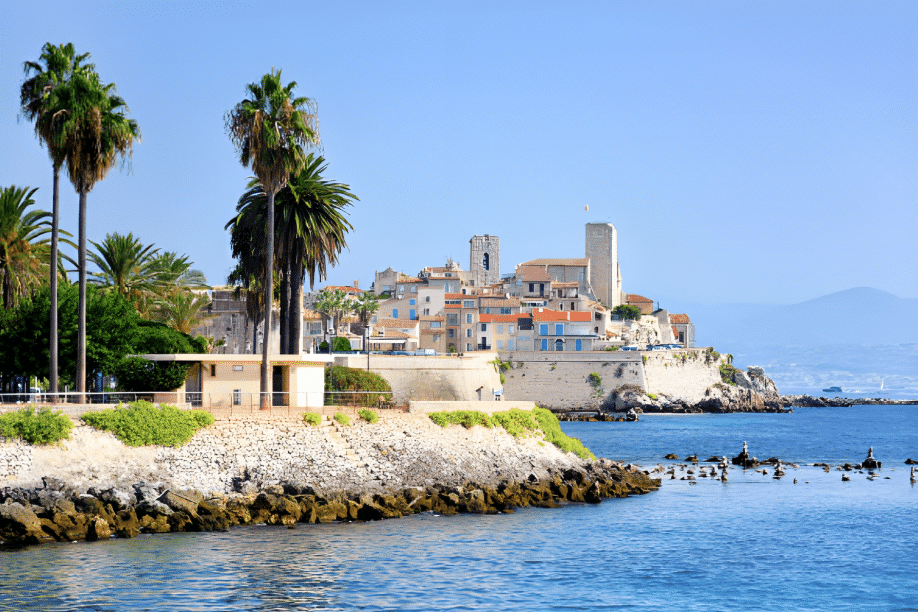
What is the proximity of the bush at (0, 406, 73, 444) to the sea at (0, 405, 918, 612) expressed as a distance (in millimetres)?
5390

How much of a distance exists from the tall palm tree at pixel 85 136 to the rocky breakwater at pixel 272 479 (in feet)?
22.1

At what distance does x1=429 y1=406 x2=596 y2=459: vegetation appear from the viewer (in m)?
47.4

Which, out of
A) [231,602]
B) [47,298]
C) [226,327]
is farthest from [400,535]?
[226,327]

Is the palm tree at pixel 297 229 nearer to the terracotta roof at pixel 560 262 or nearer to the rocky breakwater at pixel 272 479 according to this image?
the rocky breakwater at pixel 272 479

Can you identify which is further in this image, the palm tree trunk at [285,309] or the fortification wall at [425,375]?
the fortification wall at [425,375]

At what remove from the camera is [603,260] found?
184500 millimetres

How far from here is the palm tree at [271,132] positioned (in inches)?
1825

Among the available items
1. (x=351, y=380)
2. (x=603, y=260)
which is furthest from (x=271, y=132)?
(x=603, y=260)

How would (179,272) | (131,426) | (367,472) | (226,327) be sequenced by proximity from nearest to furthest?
1. (131,426)
2. (367,472)
3. (179,272)
4. (226,327)

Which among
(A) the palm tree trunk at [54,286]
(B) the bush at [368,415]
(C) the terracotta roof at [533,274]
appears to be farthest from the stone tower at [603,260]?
(A) the palm tree trunk at [54,286]

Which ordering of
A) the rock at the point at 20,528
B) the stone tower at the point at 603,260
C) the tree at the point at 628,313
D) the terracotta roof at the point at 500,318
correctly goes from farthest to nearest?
the stone tower at the point at 603,260 < the tree at the point at 628,313 < the terracotta roof at the point at 500,318 < the rock at the point at 20,528

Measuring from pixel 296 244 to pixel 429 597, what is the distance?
27.8m

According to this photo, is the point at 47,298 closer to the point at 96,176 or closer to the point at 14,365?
the point at 14,365

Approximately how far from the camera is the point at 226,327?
94.1m
